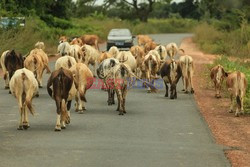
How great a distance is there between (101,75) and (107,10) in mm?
83522

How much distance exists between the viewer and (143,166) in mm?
10984

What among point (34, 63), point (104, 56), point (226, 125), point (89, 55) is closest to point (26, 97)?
point (226, 125)

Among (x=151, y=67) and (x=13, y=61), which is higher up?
(x=13, y=61)

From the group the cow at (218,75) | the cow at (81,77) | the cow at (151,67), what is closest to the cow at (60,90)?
the cow at (81,77)

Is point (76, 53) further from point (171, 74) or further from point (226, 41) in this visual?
point (226, 41)

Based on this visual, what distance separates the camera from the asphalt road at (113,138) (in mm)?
11445

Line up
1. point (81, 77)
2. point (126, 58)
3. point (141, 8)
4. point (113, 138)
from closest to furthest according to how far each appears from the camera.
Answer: point (113, 138), point (81, 77), point (126, 58), point (141, 8)

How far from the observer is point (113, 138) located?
44.6 feet

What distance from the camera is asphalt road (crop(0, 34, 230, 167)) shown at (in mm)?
11445

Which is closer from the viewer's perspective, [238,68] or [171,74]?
[171,74]

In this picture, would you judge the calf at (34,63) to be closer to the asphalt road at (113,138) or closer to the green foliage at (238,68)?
the asphalt road at (113,138)

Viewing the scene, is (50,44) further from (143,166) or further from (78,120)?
(143,166)

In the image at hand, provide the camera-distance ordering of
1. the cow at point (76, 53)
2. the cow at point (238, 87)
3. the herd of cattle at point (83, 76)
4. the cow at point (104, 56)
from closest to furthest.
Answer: the herd of cattle at point (83, 76), the cow at point (238, 87), the cow at point (104, 56), the cow at point (76, 53)

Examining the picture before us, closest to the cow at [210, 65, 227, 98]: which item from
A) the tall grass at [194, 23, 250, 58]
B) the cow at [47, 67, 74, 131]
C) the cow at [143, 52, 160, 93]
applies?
the cow at [143, 52, 160, 93]
